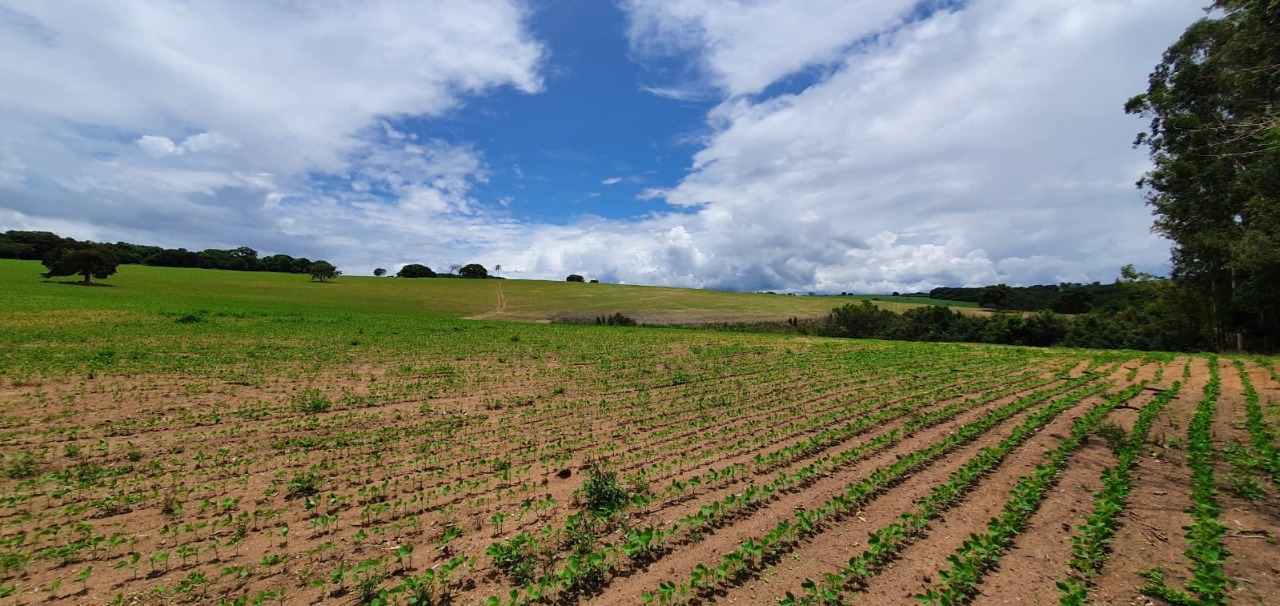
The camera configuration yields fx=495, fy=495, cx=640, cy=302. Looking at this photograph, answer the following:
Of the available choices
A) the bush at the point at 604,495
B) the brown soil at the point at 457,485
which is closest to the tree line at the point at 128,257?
the brown soil at the point at 457,485

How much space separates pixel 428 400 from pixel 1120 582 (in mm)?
14019

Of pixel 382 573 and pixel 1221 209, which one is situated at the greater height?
pixel 1221 209

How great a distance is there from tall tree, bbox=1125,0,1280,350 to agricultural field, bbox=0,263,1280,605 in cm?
617

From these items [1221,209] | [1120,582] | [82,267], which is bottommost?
[1120,582]

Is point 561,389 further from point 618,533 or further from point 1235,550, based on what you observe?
point 1235,550

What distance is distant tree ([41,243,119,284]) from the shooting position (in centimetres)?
5653

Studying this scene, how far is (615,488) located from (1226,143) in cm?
1533

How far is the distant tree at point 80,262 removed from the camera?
185ft

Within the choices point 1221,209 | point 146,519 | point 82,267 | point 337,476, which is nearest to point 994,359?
point 1221,209

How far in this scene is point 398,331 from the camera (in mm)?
32312

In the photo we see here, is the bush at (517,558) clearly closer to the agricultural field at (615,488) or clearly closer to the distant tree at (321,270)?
the agricultural field at (615,488)

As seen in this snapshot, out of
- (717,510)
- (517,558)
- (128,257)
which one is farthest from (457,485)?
(128,257)

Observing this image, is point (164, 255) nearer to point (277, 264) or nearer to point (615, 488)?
point (277, 264)

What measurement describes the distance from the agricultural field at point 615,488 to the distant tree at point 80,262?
58.3m
